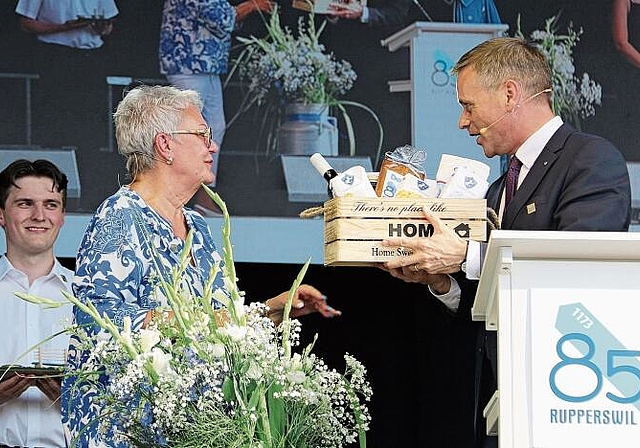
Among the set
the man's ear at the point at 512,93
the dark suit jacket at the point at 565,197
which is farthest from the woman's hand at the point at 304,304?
the man's ear at the point at 512,93

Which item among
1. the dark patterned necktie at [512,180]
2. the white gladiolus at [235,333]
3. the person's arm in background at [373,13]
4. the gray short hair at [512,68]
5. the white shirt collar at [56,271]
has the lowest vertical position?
the white shirt collar at [56,271]

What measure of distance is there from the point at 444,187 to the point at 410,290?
2178mm

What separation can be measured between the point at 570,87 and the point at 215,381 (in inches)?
129

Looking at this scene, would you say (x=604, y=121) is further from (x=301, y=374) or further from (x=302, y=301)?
(x=301, y=374)

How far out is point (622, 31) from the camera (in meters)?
5.38

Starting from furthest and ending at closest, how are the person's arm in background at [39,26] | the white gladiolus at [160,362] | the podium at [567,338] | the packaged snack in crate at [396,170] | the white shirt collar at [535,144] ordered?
the person's arm in background at [39,26]
the white shirt collar at [535,144]
the packaged snack in crate at [396,170]
the white gladiolus at [160,362]
the podium at [567,338]

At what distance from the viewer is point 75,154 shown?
16.6 feet

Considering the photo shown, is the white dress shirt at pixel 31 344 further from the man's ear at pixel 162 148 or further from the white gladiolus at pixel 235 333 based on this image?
the white gladiolus at pixel 235 333

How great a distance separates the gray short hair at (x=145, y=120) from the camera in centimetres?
337

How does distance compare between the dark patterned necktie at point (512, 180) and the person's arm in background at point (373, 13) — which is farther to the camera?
the person's arm in background at point (373, 13)

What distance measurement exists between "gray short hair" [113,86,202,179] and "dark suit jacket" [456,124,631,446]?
2.86ft

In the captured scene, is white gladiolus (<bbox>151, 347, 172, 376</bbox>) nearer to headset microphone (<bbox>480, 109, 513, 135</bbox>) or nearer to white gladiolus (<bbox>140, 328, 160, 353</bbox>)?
white gladiolus (<bbox>140, 328, 160, 353</bbox>)

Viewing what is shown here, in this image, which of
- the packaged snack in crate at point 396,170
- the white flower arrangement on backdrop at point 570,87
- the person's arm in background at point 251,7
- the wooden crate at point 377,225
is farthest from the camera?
the white flower arrangement on backdrop at point 570,87

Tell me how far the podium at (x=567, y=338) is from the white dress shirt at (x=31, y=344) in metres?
2.10
